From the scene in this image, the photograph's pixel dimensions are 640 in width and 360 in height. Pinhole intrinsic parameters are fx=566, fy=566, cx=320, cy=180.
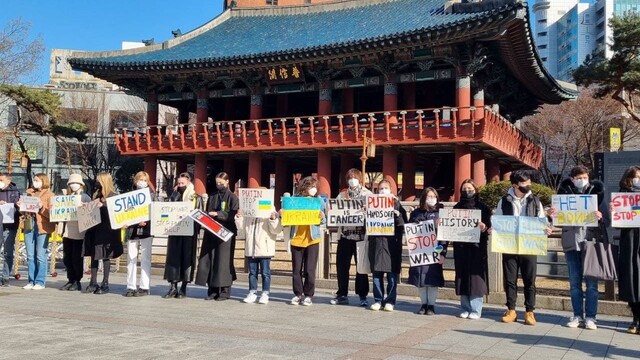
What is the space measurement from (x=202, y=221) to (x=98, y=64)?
2242cm

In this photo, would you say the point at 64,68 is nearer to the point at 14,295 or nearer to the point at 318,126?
the point at 318,126

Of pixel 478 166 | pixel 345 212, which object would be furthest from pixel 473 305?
pixel 478 166

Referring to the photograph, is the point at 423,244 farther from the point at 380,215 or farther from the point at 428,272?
the point at 380,215

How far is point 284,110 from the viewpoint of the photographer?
1137 inches

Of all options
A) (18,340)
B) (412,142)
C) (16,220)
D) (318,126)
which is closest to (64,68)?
(318,126)

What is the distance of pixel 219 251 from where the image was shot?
878cm

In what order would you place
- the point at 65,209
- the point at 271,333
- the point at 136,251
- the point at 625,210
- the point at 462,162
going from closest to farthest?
1. the point at 271,333
2. the point at 625,210
3. the point at 136,251
4. the point at 65,209
5. the point at 462,162

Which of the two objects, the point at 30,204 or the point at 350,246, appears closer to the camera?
the point at 350,246

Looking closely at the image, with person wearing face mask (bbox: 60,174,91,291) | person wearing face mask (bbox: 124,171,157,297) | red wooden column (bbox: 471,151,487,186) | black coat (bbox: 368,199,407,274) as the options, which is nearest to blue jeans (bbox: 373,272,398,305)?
black coat (bbox: 368,199,407,274)

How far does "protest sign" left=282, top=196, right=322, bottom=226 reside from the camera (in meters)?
8.46

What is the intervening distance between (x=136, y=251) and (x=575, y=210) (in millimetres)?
6588

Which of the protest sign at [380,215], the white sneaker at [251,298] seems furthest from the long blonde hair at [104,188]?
the protest sign at [380,215]

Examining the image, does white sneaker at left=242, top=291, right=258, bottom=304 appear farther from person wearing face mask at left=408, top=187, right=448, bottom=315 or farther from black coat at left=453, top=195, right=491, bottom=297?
black coat at left=453, top=195, right=491, bottom=297

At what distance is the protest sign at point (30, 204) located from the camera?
9688 mm
